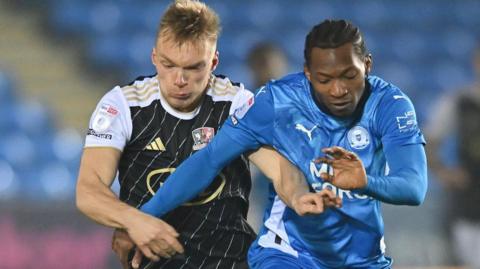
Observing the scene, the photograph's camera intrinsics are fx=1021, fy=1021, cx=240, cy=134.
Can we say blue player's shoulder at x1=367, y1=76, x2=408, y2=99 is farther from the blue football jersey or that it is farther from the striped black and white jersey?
the striped black and white jersey

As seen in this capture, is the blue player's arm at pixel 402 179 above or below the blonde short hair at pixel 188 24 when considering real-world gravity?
below

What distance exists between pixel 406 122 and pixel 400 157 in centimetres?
15

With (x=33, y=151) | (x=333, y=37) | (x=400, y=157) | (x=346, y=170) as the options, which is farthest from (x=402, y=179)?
(x=33, y=151)

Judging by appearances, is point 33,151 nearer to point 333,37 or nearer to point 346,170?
point 333,37

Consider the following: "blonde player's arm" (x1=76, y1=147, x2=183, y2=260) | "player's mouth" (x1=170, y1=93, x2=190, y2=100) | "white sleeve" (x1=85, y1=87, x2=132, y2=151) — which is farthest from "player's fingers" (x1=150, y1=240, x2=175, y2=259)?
"player's mouth" (x1=170, y1=93, x2=190, y2=100)

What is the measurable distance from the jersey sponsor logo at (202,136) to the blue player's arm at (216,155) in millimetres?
202

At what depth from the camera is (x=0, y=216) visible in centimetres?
743

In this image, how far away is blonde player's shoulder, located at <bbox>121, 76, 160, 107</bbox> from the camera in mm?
4117

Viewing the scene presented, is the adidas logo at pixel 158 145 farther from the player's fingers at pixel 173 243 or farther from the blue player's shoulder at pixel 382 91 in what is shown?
the blue player's shoulder at pixel 382 91

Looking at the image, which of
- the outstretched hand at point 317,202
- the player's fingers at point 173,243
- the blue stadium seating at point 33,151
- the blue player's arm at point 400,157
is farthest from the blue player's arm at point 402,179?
the blue stadium seating at point 33,151

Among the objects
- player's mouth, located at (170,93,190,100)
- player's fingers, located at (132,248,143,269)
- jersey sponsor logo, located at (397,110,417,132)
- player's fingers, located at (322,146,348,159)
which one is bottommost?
player's fingers, located at (132,248,143,269)

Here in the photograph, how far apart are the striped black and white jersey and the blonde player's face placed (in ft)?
0.28

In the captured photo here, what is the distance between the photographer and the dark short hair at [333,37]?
143 inches

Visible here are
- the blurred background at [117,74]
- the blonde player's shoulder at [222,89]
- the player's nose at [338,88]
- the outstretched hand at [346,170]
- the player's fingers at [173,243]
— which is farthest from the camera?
the blurred background at [117,74]
